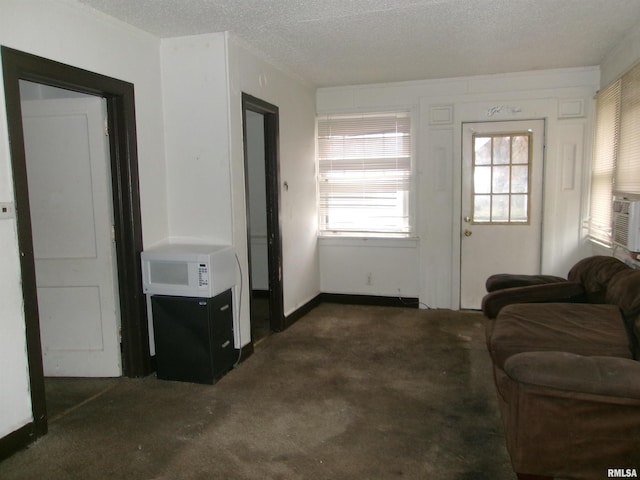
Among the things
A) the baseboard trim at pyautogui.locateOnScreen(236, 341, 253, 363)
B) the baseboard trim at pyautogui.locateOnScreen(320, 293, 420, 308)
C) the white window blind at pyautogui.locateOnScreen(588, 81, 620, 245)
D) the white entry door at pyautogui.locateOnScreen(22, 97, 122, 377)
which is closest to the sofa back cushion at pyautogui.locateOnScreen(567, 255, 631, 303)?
the white window blind at pyautogui.locateOnScreen(588, 81, 620, 245)

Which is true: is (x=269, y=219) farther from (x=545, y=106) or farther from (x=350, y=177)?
(x=545, y=106)

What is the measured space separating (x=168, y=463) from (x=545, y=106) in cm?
450

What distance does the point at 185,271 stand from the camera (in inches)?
130

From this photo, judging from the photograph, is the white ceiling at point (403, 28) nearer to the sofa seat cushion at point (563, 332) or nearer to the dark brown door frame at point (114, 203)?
the dark brown door frame at point (114, 203)

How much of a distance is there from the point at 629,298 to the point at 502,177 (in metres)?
2.45

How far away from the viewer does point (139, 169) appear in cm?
345

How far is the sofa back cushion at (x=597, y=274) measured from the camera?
3.30 m

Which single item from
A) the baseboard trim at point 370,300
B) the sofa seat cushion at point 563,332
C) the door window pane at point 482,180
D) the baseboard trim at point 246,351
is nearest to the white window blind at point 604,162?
the door window pane at point 482,180

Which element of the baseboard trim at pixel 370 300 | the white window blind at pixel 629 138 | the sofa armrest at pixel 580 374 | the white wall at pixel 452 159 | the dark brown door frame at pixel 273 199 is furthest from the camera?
the baseboard trim at pixel 370 300

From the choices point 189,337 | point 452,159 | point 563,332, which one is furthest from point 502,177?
point 189,337

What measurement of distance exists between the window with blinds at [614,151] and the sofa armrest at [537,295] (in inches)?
30.5

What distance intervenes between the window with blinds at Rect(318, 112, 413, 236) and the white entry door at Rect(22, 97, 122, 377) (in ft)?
8.81

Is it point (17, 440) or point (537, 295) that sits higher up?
point (537, 295)

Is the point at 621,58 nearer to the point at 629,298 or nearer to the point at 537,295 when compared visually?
the point at 537,295
